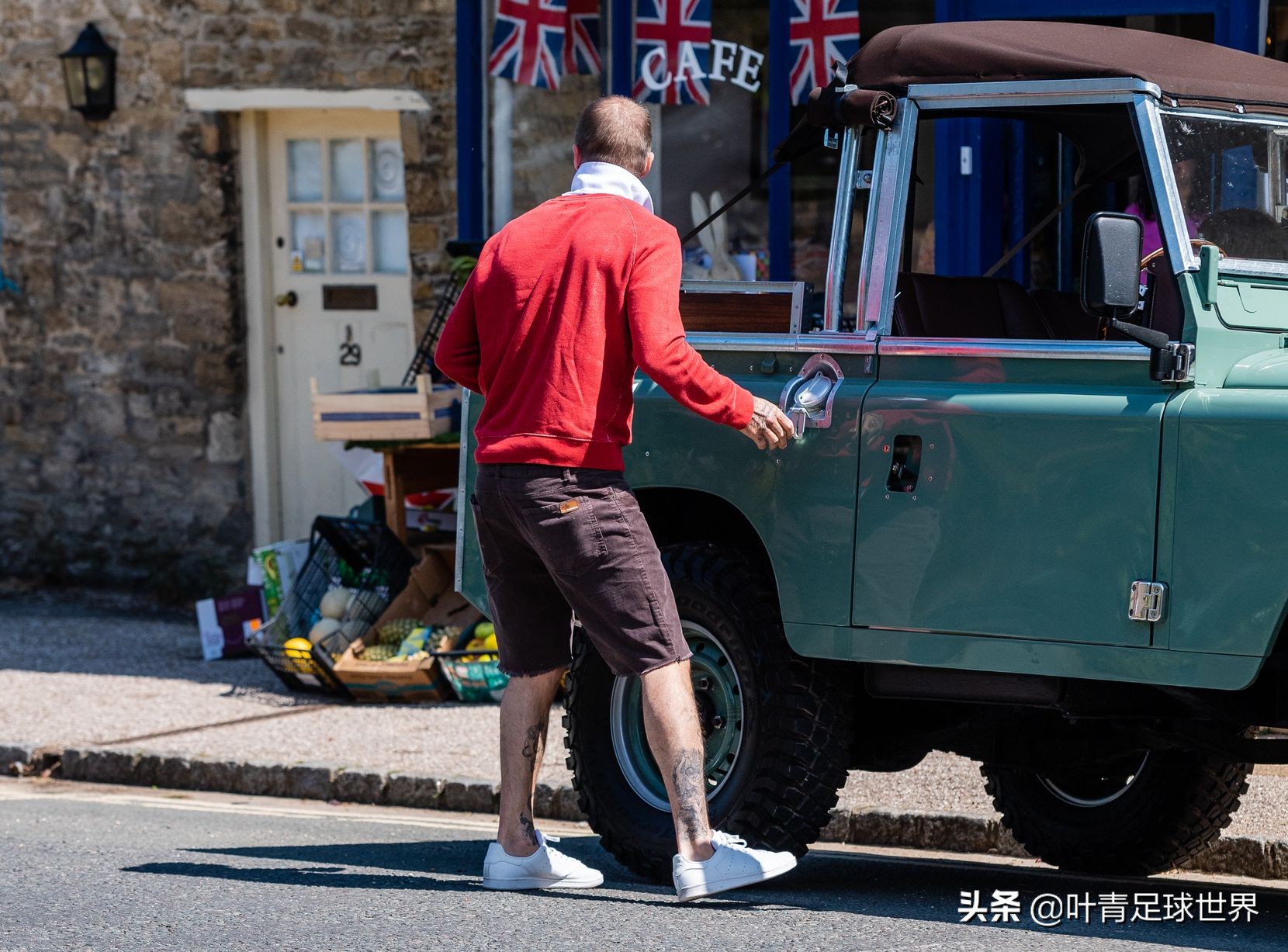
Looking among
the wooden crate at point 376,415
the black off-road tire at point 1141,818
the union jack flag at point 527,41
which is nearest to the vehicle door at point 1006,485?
the black off-road tire at point 1141,818

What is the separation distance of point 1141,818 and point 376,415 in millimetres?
4927

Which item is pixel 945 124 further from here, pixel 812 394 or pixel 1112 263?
pixel 1112 263

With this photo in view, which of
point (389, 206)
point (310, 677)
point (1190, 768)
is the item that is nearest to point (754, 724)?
point (1190, 768)

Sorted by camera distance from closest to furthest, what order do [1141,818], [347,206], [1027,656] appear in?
[1027,656] < [1141,818] < [347,206]

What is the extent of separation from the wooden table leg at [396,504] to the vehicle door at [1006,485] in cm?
521

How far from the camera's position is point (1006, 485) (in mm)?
4703

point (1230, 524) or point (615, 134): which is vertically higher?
point (615, 134)

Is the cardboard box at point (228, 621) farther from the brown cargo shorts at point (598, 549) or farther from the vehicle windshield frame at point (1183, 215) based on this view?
the vehicle windshield frame at point (1183, 215)

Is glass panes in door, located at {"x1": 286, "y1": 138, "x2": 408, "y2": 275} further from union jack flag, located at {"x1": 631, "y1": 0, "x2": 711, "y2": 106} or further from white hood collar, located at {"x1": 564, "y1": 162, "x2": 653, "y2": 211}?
white hood collar, located at {"x1": 564, "y1": 162, "x2": 653, "y2": 211}

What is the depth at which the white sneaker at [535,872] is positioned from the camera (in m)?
5.10

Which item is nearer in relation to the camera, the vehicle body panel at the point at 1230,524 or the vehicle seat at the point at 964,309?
the vehicle body panel at the point at 1230,524

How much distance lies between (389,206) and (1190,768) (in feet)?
25.5

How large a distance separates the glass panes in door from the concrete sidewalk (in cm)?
314

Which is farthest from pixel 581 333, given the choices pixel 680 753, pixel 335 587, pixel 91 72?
pixel 91 72
